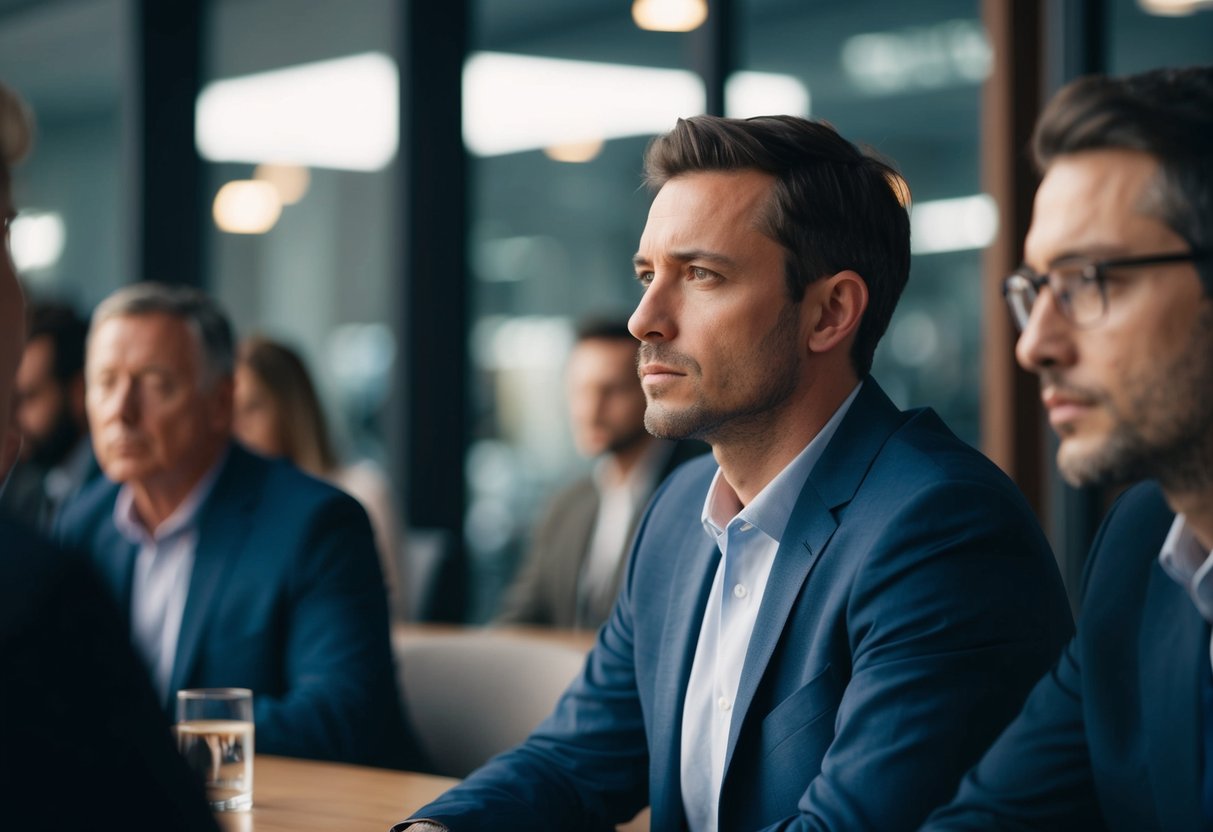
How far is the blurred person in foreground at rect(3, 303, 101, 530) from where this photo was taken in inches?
198

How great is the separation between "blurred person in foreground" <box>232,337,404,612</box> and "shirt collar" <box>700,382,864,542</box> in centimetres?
317

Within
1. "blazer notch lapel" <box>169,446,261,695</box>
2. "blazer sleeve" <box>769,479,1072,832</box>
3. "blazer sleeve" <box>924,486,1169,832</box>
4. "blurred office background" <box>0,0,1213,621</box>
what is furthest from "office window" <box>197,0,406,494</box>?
"blazer sleeve" <box>924,486,1169,832</box>

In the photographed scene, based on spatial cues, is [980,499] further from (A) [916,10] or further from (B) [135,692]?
(A) [916,10]

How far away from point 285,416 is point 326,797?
324 cm

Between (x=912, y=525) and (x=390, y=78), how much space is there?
17.6 ft

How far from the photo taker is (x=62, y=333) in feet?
16.7

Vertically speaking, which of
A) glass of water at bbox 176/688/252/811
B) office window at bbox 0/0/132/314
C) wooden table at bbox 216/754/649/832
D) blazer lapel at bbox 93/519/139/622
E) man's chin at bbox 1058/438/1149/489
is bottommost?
wooden table at bbox 216/754/649/832

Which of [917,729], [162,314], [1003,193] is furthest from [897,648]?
[1003,193]

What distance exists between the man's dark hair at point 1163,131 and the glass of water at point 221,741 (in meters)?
1.34

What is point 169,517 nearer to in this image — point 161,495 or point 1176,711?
point 161,495

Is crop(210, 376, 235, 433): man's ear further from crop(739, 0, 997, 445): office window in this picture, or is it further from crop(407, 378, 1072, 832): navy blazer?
crop(739, 0, 997, 445): office window

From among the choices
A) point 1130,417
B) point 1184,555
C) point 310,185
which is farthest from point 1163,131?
point 310,185

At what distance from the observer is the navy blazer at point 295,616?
2664 mm

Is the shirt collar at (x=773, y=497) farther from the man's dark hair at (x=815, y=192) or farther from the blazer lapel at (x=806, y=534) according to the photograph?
the man's dark hair at (x=815, y=192)
